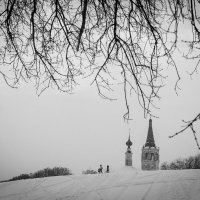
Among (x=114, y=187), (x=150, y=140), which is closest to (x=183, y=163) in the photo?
(x=150, y=140)

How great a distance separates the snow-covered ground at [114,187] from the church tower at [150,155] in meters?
39.1

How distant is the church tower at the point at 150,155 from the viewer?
47656 mm

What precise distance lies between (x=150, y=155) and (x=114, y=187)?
137 feet

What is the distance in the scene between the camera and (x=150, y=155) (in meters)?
48.5

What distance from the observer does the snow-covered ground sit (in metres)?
6.96

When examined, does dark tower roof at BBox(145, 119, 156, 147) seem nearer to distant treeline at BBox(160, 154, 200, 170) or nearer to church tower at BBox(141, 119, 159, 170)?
church tower at BBox(141, 119, 159, 170)

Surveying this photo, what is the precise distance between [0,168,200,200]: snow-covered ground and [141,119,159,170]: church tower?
39138 millimetres

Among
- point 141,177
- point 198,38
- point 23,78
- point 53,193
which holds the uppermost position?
point 198,38

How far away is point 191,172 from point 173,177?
570 millimetres

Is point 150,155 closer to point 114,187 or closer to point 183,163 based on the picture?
point 183,163

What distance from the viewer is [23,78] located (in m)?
4.12

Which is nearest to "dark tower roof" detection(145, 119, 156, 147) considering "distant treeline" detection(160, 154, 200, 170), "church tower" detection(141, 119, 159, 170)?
"church tower" detection(141, 119, 159, 170)

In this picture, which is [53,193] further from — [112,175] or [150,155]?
[150,155]

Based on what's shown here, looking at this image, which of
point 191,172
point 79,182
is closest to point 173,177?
point 191,172
